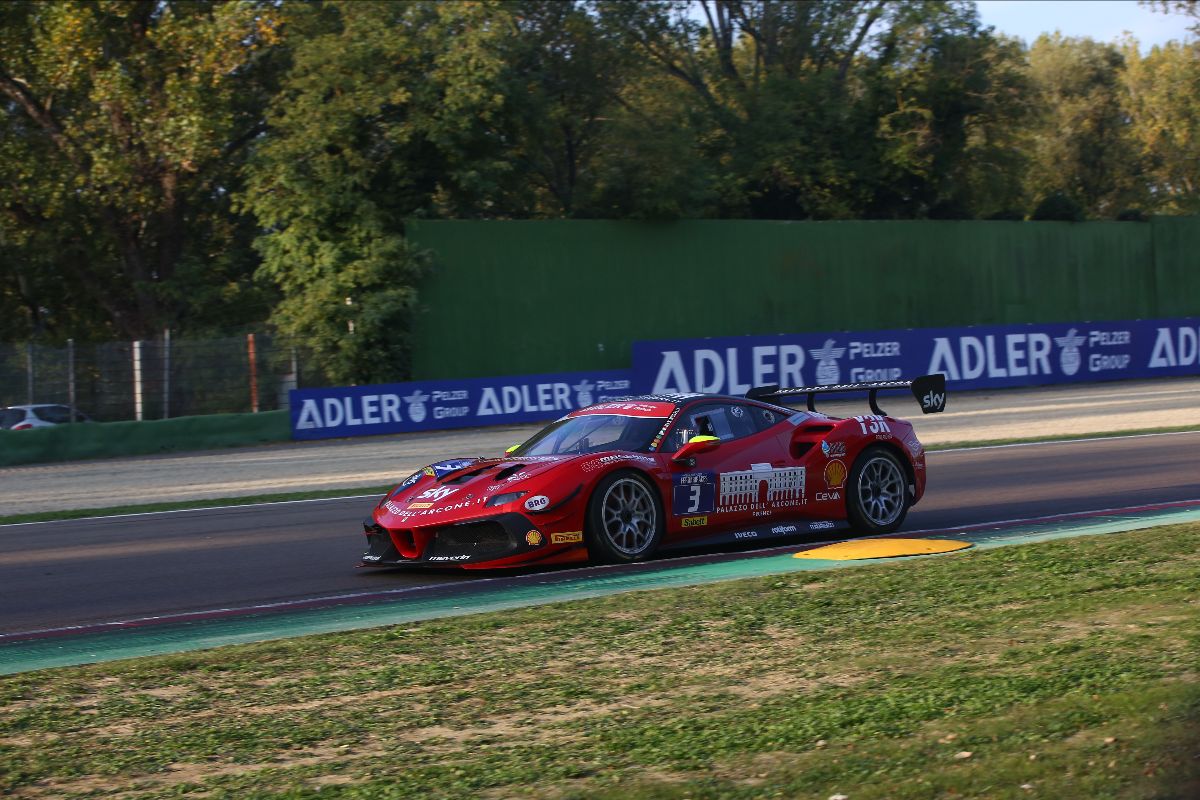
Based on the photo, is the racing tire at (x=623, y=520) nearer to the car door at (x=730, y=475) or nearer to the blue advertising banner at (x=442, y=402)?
the car door at (x=730, y=475)

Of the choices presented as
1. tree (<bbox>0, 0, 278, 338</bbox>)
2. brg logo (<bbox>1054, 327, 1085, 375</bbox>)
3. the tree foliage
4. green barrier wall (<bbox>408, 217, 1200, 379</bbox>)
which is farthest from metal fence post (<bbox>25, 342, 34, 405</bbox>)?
brg logo (<bbox>1054, 327, 1085, 375</bbox>)

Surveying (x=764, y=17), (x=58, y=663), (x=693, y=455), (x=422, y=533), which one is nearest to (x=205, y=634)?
(x=58, y=663)

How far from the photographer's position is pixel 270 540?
12758 millimetres

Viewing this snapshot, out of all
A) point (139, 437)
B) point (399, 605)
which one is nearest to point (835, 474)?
point (399, 605)

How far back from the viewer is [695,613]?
801 centimetres

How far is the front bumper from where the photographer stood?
989 centimetres

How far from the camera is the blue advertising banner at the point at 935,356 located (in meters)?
31.2

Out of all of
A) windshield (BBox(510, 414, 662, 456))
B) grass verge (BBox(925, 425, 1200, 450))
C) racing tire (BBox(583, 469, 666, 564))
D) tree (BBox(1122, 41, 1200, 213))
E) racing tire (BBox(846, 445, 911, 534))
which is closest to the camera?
racing tire (BBox(583, 469, 666, 564))

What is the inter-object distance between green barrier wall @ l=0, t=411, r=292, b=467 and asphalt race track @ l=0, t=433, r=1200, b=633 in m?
10.3

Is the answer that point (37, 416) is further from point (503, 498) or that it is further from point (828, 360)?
point (503, 498)

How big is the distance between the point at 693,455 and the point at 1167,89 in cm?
5757

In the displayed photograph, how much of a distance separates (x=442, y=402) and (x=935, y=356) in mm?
12735

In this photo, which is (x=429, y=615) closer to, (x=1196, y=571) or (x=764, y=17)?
(x=1196, y=571)

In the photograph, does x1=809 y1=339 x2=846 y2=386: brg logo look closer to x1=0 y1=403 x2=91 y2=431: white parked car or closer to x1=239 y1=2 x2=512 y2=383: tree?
x1=239 y1=2 x2=512 y2=383: tree
